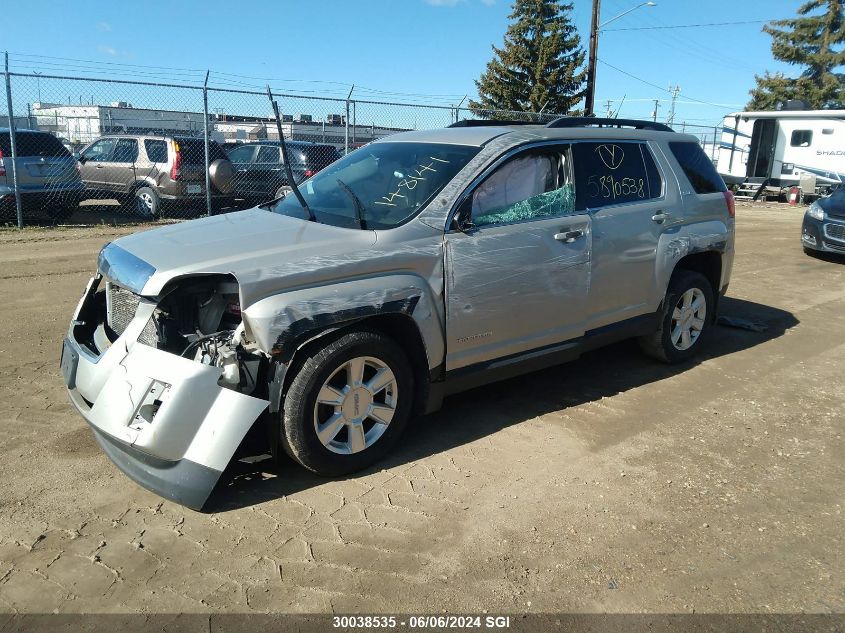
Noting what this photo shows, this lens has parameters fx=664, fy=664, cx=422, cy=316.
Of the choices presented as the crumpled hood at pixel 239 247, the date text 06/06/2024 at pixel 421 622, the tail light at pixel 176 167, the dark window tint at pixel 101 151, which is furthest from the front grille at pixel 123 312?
the dark window tint at pixel 101 151

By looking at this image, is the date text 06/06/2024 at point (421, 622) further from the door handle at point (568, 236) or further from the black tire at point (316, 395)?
the door handle at point (568, 236)

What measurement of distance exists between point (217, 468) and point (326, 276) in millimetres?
1063

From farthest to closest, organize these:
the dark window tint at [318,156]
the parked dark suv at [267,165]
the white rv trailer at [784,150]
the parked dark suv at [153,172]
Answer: the white rv trailer at [784,150] < the dark window tint at [318,156] < the parked dark suv at [267,165] < the parked dark suv at [153,172]

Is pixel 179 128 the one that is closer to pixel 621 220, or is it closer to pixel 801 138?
pixel 801 138

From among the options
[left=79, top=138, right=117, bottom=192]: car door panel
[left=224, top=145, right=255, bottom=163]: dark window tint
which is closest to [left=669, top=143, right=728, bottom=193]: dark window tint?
[left=224, top=145, right=255, bottom=163]: dark window tint

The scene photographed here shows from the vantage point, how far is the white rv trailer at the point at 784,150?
2086 centimetres

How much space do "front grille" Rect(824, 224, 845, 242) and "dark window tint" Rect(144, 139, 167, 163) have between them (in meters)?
11.5

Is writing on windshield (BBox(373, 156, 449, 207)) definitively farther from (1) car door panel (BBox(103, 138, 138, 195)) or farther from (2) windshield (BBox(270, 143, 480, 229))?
(1) car door panel (BBox(103, 138, 138, 195))

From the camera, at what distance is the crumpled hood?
10.6 feet

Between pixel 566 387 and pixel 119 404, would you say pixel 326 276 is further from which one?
pixel 566 387

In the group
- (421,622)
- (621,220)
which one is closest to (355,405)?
(421,622)

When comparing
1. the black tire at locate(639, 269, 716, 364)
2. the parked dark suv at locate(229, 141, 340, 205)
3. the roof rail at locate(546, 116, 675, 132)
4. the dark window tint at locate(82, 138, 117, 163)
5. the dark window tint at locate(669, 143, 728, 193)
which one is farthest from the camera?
the parked dark suv at locate(229, 141, 340, 205)

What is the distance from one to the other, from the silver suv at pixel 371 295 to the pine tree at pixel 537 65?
1443 inches

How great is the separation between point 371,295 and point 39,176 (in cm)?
1017
